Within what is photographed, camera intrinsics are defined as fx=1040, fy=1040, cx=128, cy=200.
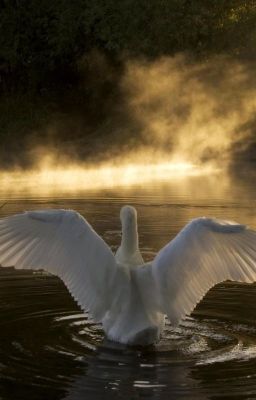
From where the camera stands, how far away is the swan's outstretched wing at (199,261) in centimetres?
873

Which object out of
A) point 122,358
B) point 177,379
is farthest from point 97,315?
point 177,379

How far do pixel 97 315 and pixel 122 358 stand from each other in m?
0.51

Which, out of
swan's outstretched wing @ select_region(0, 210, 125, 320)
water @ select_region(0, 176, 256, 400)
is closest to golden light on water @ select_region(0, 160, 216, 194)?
water @ select_region(0, 176, 256, 400)

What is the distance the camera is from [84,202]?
19.7 m

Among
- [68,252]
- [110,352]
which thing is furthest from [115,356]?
[68,252]

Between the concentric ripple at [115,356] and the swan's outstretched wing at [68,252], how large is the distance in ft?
1.62

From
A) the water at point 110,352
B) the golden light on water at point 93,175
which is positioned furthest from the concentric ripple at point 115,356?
the golden light on water at point 93,175

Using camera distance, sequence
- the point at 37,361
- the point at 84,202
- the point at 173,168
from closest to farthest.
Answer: the point at 37,361 < the point at 84,202 < the point at 173,168

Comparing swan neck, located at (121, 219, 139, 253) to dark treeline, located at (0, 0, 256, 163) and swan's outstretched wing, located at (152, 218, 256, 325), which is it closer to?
swan's outstretched wing, located at (152, 218, 256, 325)

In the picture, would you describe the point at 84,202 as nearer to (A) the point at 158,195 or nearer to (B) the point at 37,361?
(A) the point at 158,195

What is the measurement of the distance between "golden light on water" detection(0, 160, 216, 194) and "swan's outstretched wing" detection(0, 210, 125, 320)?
12976mm

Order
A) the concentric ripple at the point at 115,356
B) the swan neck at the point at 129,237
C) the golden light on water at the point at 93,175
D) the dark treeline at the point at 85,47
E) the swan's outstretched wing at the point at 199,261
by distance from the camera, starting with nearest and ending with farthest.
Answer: the concentric ripple at the point at 115,356 < the swan's outstretched wing at the point at 199,261 < the swan neck at the point at 129,237 < the golden light on water at the point at 93,175 < the dark treeline at the point at 85,47

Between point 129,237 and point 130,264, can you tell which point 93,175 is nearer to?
point 129,237

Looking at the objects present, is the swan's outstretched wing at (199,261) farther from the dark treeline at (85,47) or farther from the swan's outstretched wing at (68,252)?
the dark treeline at (85,47)
